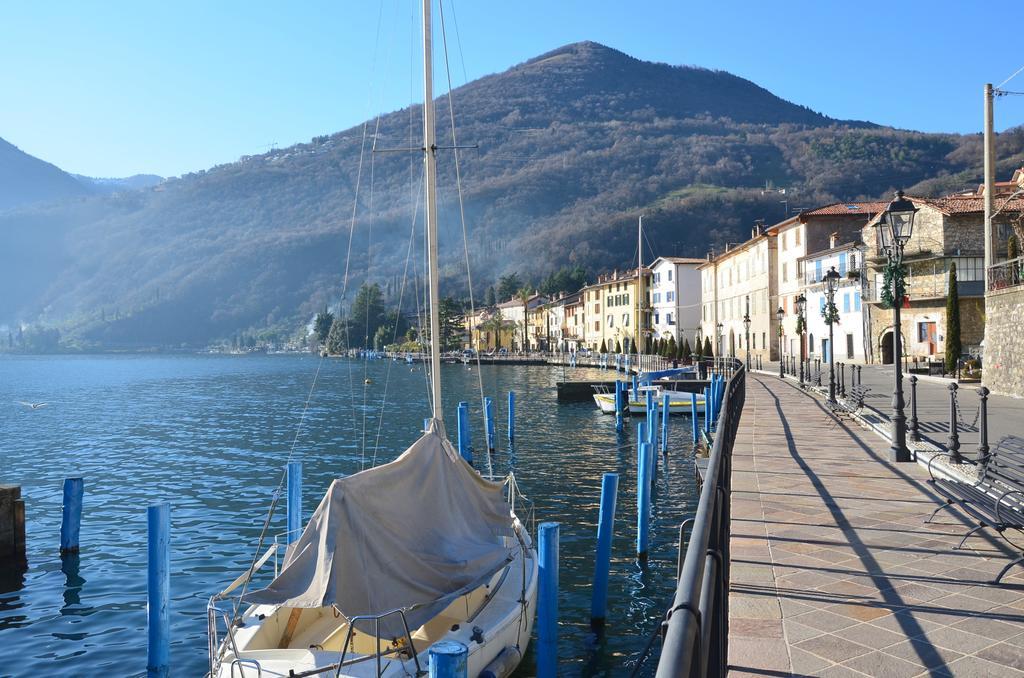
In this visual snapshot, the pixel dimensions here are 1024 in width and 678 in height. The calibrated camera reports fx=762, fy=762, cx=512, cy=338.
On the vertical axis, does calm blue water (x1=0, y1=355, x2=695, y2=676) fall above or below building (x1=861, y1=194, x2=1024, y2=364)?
below

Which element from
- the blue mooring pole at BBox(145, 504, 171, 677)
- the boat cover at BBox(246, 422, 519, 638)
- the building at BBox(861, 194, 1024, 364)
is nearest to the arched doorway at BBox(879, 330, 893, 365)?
the building at BBox(861, 194, 1024, 364)

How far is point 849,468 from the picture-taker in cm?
1255

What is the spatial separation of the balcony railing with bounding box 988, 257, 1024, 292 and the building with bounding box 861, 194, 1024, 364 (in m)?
15.4

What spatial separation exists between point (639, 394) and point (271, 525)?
3002cm

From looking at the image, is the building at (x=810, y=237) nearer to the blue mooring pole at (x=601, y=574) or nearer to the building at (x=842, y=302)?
the building at (x=842, y=302)

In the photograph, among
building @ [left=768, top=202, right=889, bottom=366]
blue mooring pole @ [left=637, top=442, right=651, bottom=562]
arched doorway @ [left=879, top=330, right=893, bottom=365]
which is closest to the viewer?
blue mooring pole @ [left=637, top=442, right=651, bottom=562]

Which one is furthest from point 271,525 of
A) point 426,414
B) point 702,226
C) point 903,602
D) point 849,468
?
point 702,226

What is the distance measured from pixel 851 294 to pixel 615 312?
4809 cm

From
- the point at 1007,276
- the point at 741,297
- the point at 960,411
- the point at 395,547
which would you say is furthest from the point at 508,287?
the point at 395,547

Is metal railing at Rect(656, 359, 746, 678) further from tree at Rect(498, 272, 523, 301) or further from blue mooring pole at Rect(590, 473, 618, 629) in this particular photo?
tree at Rect(498, 272, 523, 301)

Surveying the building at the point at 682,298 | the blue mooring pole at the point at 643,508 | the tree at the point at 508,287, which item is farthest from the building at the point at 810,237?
the tree at the point at 508,287

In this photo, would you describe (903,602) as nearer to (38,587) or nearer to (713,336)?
(38,587)

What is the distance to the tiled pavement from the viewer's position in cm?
499

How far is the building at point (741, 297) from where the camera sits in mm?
68000
